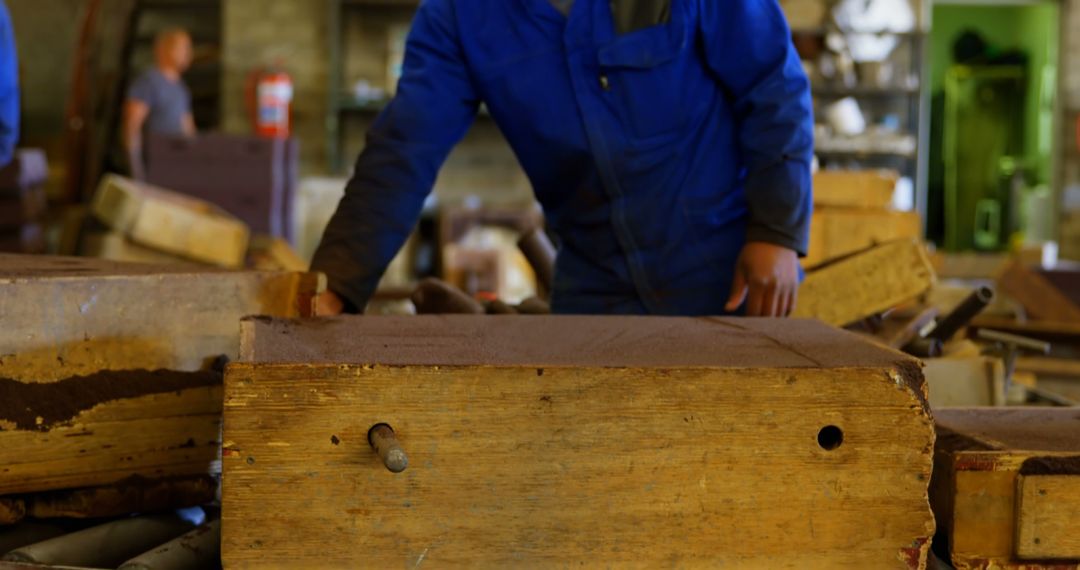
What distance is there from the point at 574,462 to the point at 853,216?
2250 millimetres

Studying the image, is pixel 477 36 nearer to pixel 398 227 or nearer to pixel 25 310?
pixel 398 227

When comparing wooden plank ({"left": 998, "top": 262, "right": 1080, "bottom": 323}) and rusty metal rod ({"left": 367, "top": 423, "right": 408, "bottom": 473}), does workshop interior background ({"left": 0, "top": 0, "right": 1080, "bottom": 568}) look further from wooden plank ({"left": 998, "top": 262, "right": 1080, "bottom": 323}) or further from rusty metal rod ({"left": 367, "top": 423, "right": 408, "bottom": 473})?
rusty metal rod ({"left": 367, "top": 423, "right": 408, "bottom": 473})

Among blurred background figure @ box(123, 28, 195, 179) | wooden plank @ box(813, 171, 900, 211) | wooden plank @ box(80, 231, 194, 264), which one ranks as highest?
blurred background figure @ box(123, 28, 195, 179)

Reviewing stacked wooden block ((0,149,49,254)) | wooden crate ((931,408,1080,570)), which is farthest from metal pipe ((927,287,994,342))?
stacked wooden block ((0,149,49,254))

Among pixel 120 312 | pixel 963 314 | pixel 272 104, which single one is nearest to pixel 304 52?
pixel 272 104

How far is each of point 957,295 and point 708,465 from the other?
7.87 feet

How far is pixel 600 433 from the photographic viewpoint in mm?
1143

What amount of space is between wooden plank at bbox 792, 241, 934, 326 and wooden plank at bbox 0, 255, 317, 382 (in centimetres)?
119

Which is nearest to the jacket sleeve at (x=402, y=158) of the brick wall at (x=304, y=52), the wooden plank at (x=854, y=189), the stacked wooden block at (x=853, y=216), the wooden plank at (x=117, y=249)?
the stacked wooden block at (x=853, y=216)

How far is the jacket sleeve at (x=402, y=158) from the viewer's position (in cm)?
195

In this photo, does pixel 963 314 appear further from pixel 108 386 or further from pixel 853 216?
pixel 108 386

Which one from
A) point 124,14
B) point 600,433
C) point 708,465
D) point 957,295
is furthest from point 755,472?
point 124,14

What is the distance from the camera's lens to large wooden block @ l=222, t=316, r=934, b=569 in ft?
3.66

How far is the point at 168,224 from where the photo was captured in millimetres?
4652
